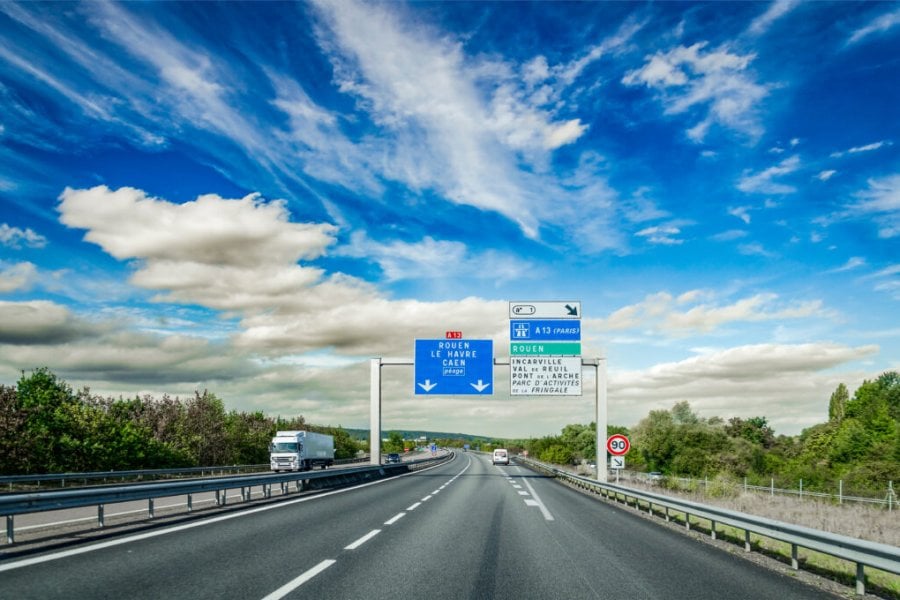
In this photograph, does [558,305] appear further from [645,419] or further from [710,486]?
[645,419]

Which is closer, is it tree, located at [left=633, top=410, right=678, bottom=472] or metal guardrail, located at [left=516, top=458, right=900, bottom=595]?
metal guardrail, located at [left=516, top=458, right=900, bottom=595]

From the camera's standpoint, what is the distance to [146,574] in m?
7.21

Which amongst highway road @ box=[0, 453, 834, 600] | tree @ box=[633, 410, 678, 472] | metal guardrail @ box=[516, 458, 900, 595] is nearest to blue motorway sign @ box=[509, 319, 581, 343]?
metal guardrail @ box=[516, 458, 900, 595]

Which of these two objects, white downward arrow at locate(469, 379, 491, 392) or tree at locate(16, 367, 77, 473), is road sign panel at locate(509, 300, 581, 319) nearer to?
white downward arrow at locate(469, 379, 491, 392)

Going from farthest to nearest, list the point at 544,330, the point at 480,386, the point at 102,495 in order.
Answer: the point at 480,386, the point at 544,330, the point at 102,495

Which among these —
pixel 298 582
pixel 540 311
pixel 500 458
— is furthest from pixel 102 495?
pixel 500 458

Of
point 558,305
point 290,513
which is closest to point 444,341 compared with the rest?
point 558,305

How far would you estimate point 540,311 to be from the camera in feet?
100

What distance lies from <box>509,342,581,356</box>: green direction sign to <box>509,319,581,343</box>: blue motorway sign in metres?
0.24

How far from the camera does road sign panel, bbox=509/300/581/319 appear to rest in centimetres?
3058

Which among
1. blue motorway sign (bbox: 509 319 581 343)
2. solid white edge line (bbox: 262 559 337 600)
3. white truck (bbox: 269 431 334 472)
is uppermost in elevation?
blue motorway sign (bbox: 509 319 581 343)

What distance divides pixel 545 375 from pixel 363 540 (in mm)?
21540

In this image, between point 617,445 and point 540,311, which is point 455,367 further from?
point 617,445

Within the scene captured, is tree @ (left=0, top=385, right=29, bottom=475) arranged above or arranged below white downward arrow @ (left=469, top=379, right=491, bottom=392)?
below
